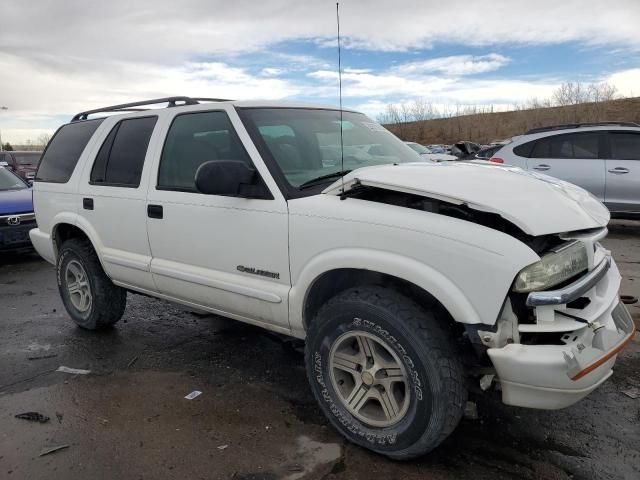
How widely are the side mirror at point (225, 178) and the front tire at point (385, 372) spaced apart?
0.83 metres

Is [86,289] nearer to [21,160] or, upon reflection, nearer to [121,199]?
[121,199]

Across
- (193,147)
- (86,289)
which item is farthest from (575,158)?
(86,289)

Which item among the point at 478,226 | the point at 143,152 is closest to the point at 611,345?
the point at 478,226

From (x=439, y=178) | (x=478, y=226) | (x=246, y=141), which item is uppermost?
(x=246, y=141)

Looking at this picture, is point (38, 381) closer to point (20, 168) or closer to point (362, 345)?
point (362, 345)

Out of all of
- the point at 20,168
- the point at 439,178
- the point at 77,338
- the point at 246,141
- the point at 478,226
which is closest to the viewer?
the point at 478,226

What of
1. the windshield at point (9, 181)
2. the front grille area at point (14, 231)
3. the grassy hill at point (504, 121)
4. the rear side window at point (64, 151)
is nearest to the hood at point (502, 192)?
the rear side window at point (64, 151)

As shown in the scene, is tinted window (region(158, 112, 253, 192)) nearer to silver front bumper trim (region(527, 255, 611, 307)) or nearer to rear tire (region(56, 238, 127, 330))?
rear tire (region(56, 238, 127, 330))

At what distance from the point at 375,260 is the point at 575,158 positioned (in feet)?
24.2

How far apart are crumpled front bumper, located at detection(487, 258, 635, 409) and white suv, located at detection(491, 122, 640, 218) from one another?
6.87 metres

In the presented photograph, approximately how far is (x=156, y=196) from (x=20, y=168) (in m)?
13.2

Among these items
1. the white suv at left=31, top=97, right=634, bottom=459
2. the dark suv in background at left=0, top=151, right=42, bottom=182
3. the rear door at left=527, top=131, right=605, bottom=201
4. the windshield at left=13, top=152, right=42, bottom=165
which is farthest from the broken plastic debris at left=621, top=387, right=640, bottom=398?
the windshield at left=13, top=152, right=42, bottom=165

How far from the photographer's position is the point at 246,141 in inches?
125

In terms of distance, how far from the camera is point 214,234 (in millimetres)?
3252
